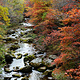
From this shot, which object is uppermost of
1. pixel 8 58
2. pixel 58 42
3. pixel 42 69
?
pixel 58 42

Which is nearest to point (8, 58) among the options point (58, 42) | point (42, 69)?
point (42, 69)

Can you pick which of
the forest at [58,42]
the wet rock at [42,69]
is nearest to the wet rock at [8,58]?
the forest at [58,42]

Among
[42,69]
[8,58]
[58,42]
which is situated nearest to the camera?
[42,69]

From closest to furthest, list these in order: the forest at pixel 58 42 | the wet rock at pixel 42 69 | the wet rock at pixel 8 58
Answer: the forest at pixel 58 42 → the wet rock at pixel 42 69 → the wet rock at pixel 8 58

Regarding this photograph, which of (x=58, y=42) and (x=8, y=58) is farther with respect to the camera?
(x=58, y=42)

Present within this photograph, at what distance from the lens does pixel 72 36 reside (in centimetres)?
527

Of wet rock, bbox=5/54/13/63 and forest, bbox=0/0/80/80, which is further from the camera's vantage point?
wet rock, bbox=5/54/13/63

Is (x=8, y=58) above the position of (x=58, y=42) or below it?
below

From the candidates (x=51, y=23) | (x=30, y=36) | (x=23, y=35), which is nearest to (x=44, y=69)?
(x=51, y=23)

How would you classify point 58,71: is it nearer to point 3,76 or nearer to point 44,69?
point 44,69

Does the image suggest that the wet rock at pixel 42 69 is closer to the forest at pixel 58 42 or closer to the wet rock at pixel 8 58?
the forest at pixel 58 42

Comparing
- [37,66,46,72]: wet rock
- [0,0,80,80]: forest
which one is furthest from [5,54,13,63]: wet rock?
[37,66,46,72]: wet rock

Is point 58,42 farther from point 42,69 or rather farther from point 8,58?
point 8,58

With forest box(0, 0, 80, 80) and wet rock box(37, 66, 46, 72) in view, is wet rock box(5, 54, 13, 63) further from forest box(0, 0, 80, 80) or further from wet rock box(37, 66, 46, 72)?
wet rock box(37, 66, 46, 72)
